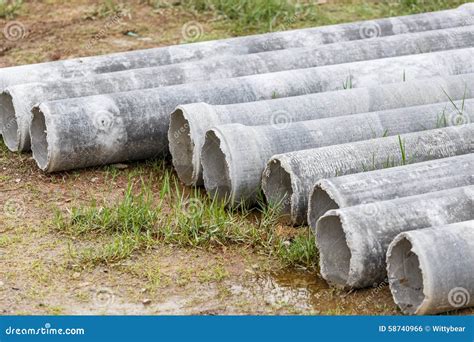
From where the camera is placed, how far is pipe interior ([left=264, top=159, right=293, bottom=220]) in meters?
6.07

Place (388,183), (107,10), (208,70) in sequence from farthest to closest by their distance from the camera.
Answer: (107,10) < (208,70) < (388,183)

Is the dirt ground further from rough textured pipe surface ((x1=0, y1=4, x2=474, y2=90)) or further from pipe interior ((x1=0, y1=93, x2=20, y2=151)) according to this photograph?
rough textured pipe surface ((x1=0, y1=4, x2=474, y2=90))

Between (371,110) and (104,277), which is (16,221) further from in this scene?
(371,110)

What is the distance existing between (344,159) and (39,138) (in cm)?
224

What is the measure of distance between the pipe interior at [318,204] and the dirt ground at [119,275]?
31cm

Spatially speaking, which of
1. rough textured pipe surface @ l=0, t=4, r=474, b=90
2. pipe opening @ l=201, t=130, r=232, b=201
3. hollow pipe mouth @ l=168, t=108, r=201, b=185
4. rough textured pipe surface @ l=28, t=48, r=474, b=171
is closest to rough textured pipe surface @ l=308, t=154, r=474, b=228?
pipe opening @ l=201, t=130, r=232, b=201

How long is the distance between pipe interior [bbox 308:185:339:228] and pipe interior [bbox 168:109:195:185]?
124 centimetres

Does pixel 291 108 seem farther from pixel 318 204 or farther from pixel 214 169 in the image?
pixel 318 204

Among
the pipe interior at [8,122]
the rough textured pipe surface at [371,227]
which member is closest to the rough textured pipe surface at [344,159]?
the rough textured pipe surface at [371,227]

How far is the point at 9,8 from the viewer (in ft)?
33.6

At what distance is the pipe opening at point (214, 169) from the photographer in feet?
20.8

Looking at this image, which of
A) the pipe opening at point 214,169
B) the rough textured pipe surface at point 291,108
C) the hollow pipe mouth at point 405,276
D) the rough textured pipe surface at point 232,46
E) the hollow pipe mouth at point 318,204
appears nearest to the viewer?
the hollow pipe mouth at point 405,276

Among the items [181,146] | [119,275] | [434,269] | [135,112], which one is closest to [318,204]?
[434,269]

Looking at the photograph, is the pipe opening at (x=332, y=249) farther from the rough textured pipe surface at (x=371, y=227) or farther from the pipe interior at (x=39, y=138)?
the pipe interior at (x=39, y=138)
